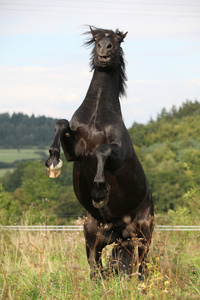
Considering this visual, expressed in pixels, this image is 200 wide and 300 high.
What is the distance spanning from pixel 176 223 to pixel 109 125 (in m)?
5.12

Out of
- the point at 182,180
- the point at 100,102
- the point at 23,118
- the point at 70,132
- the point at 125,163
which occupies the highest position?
the point at 23,118

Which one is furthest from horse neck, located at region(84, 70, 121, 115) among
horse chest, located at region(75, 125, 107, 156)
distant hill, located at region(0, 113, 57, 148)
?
distant hill, located at region(0, 113, 57, 148)

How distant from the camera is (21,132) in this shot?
54281 mm

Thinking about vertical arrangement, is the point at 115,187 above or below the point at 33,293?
above

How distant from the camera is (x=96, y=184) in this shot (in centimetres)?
445

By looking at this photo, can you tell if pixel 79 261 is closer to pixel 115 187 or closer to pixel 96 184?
pixel 115 187

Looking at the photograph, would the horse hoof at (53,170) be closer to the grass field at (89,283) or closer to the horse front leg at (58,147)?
the horse front leg at (58,147)

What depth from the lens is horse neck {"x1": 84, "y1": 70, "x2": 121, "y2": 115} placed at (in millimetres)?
5086

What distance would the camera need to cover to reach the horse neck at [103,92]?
5086mm

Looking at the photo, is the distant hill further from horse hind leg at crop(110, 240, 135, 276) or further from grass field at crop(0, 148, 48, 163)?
horse hind leg at crop(110, 240, 135, 276)

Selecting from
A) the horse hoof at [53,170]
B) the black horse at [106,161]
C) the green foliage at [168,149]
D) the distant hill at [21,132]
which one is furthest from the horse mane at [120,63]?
the distant hill at [21,132]

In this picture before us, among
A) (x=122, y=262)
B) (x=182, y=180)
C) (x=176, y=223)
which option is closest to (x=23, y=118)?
(x=182, y=180)

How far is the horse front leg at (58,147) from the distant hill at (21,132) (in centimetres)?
4595

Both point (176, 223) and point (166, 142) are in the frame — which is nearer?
point (176, 223)
